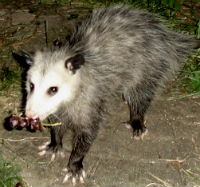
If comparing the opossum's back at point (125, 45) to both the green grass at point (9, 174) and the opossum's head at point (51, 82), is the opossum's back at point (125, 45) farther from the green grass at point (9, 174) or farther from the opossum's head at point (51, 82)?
the green grass at point (9, 174)

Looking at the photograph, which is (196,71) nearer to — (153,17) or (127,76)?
(153,17)

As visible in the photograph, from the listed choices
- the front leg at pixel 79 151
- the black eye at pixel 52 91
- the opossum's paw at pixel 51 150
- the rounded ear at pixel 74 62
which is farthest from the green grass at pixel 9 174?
the rounded ear at pixel 74 62

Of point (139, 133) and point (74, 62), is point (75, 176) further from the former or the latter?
point (74, 62)

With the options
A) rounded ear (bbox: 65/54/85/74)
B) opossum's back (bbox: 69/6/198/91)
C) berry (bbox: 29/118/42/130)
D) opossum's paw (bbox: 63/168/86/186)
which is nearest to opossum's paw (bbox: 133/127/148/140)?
opossum's back (bbox: 69/6/198/91)

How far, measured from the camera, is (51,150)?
2707mm

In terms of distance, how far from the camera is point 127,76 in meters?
2.79

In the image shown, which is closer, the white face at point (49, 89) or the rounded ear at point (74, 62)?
the white face at point (49, 89)

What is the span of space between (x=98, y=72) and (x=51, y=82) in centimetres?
47

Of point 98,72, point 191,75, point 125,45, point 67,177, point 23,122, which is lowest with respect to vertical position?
point 67,177

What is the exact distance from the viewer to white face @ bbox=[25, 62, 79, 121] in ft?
7.06

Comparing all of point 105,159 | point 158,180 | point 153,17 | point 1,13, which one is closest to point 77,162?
point 105,159

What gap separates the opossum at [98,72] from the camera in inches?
89.8

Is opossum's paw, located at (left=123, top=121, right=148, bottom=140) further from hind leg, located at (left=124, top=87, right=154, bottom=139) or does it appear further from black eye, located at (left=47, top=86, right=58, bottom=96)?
black eye, located at (left=47, top=86, right=58, bottom=96)

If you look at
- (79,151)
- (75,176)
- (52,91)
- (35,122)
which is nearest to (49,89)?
(52,91)
